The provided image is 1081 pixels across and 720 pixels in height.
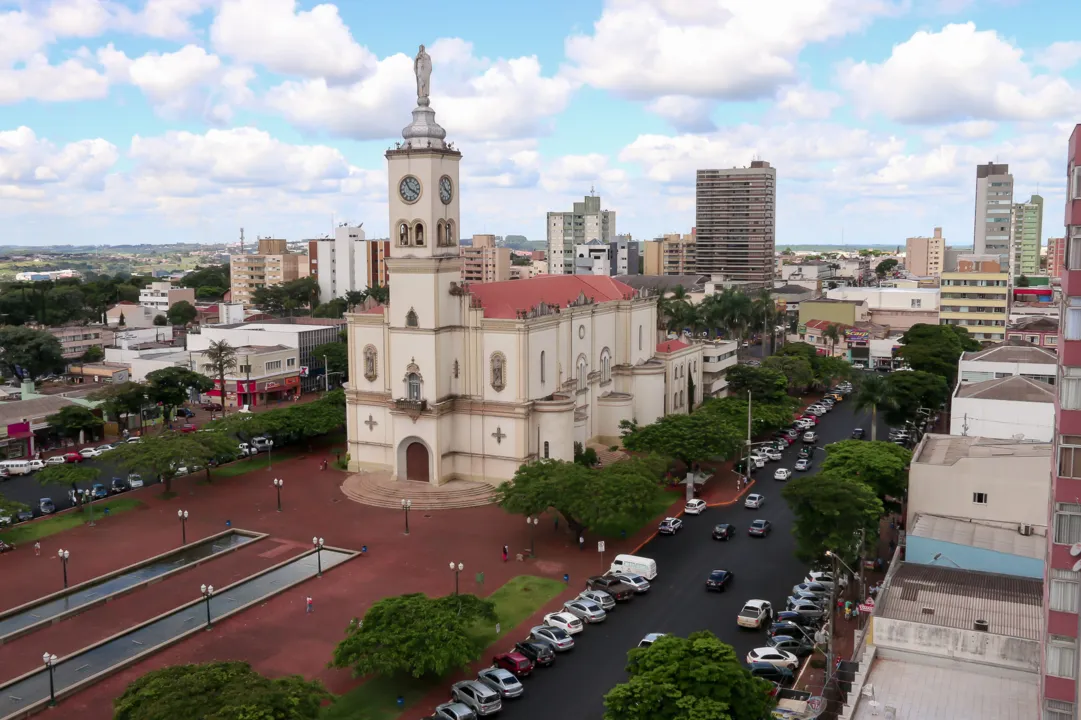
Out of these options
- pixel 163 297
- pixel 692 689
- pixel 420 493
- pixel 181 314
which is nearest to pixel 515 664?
pixel 692 689

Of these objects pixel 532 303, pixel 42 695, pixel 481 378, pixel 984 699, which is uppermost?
pixel 532 303

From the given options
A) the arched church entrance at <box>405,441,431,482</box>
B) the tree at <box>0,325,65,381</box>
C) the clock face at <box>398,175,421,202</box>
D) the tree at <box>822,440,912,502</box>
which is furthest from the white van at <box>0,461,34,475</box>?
the tree at <box>822,440,912,502</box>

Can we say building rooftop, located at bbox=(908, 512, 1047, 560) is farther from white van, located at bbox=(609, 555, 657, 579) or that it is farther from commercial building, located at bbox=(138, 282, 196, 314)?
commercial building, located at bbox=(138, 282, 196, 314)

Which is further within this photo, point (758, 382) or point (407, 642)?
point (758, 382)

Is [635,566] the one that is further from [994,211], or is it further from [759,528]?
[994,211]

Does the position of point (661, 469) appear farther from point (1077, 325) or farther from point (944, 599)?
point (1077, 325)

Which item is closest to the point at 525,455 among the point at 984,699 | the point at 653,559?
the point at 653,559
